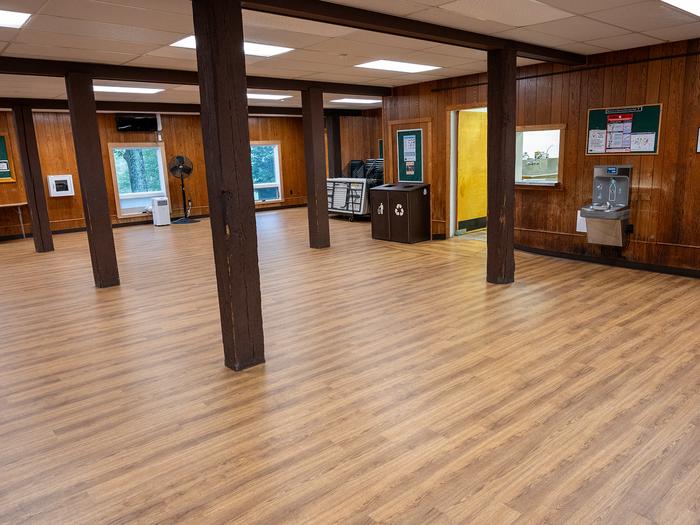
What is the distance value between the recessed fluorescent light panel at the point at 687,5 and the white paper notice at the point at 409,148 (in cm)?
481

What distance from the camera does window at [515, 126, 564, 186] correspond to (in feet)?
24.6

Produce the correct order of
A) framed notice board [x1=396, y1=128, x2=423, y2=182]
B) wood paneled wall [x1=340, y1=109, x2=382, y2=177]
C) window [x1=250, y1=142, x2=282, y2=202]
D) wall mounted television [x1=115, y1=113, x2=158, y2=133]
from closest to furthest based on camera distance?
framed notice board [x1=396, y1=128, x2=423, y2=182]
wall mounted television [x1=115, y1=113, x2=158, y2=133]
wood paneled wall [x1=340, y1=109, x2=382, y2=177]
window [x1=250, y1=142, x2=282, y2=202]

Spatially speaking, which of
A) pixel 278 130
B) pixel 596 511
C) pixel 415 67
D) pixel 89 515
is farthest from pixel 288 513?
pixel 278 130

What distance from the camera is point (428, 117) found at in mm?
8555

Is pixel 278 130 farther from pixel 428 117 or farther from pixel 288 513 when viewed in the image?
pixel 288 513

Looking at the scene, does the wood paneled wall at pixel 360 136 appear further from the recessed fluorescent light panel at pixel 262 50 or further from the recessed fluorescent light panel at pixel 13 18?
the recessed fluorescent light panel at pixel 13 18

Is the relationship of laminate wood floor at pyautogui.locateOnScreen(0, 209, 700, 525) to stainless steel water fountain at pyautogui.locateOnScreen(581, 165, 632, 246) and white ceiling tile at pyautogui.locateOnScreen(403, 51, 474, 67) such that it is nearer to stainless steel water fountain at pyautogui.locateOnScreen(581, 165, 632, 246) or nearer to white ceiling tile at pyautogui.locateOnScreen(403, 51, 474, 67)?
stainless steel water fountain at pyautogui.locateOnScreen(581, 165, 632, 246)

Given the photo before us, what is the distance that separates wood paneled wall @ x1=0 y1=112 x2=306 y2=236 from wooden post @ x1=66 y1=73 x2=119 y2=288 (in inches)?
238

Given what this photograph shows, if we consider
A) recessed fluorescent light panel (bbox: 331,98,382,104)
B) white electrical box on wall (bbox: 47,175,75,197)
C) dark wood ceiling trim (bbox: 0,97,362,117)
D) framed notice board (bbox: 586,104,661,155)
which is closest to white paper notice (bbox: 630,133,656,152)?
framed notice board (bbox: 586,104,661,155)

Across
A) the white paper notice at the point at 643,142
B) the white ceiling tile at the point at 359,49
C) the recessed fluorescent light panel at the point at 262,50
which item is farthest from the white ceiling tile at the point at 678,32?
the recessed fluorescent light panel at the point at 262,50

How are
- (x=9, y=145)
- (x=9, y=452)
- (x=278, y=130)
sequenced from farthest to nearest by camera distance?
(x=278, y=130), (x=9, y=145), (x=9, y=452)

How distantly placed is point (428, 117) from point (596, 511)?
23.8 feet

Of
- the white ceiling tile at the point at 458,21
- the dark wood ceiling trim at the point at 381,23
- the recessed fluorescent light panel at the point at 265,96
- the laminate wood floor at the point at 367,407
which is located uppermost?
the recessed fluorescent light panel at the point at 265,96

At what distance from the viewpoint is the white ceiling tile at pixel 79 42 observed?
4.43 meters
